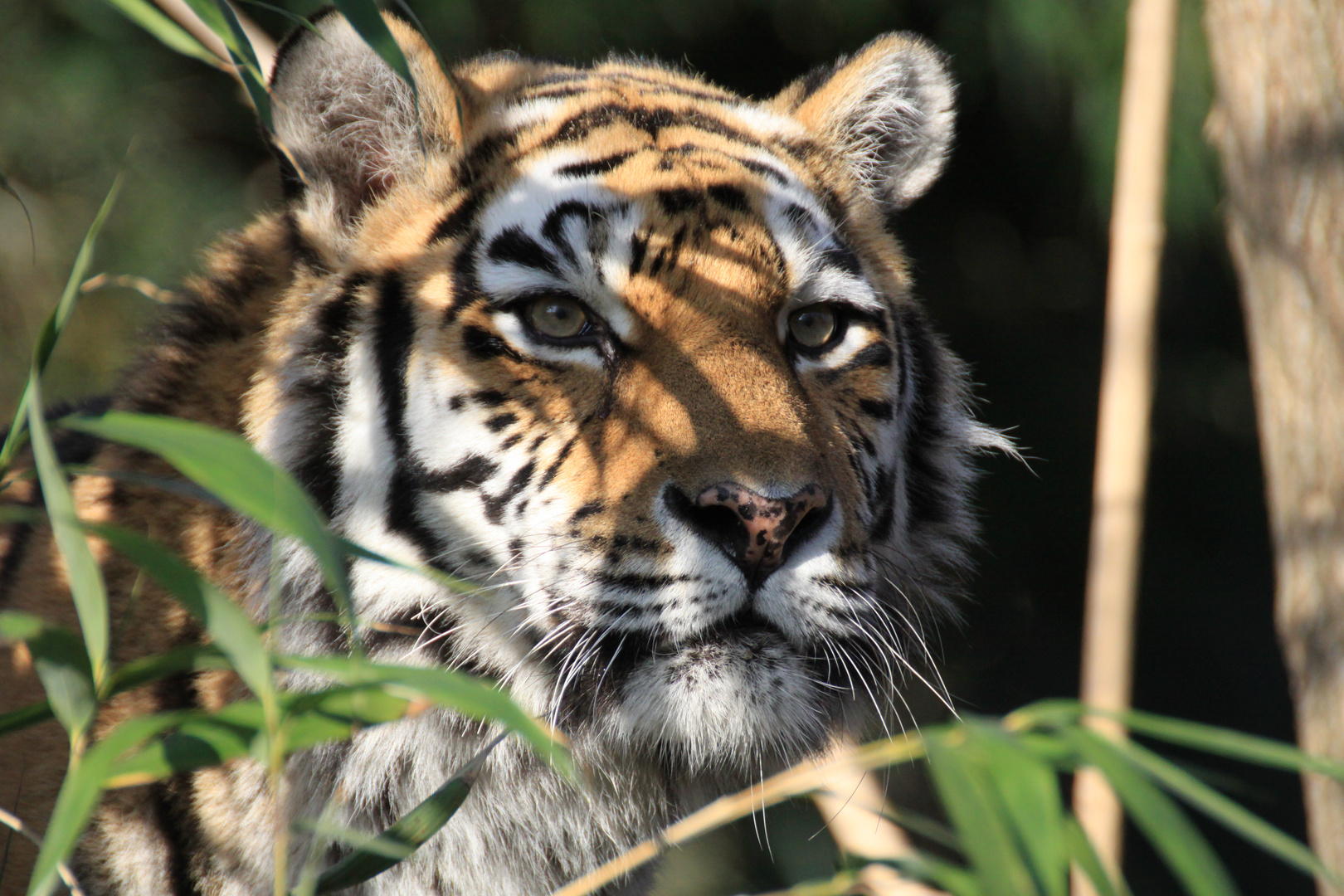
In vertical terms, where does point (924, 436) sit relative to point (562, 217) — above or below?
below

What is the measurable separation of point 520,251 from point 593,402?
178 mm

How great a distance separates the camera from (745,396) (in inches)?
41.9

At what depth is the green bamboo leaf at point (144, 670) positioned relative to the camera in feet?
2.03

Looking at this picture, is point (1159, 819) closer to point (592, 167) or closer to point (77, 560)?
point (77, 560)

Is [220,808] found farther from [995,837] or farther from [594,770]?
[995,837]

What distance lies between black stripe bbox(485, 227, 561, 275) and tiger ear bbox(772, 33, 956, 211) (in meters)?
0.51

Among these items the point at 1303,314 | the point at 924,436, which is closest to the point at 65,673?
the point at 924,436

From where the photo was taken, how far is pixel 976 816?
1.78 feet

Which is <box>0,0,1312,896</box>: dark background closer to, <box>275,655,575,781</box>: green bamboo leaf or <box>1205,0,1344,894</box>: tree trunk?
<box>1205,0,1344,894</box>: tree trunk

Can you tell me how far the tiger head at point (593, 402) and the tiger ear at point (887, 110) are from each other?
0.63 ft

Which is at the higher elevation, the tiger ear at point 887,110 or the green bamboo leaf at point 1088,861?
the tiger ear at point 887,110

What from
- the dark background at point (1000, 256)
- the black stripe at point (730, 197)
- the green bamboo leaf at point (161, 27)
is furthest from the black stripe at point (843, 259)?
the dark background at point (1000, 256)

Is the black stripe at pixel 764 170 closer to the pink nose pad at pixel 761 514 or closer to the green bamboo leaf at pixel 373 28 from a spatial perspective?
the pink nose pad at pixel 761 514

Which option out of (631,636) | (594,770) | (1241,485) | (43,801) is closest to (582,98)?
(631,636)
